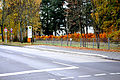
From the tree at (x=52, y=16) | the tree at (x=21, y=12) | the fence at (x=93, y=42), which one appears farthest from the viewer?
the tree at (x=52, y=16)

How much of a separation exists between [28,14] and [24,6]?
2.19 meters

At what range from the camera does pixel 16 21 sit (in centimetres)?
4600

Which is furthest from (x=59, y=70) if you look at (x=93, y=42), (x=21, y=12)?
(x=21, y=12)

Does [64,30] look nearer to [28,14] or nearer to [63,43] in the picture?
[28,14]

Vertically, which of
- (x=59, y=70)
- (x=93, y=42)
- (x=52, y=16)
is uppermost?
(x=52, y=16)

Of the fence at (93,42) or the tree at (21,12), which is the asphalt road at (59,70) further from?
the tree at (21,12)

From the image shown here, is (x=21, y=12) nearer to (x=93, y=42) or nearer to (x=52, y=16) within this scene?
(x=93, y=42)

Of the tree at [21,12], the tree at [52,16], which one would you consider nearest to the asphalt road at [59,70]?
the tree at [21,12]

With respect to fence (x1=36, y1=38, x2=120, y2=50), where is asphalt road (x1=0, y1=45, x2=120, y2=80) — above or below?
below

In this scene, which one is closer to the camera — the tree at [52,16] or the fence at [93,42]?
the fence at [93,42]

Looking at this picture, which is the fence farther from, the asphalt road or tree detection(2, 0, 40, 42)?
the asphalt road

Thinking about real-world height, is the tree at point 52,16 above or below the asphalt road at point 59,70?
above

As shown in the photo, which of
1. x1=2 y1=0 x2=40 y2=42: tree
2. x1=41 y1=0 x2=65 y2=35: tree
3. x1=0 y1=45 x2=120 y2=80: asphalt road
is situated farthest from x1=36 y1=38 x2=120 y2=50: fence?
x1=41 y1=0 x2=65 y2=35: tree

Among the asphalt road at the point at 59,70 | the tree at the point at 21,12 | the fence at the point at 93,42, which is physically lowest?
the asphalt road at the point at 59,70
